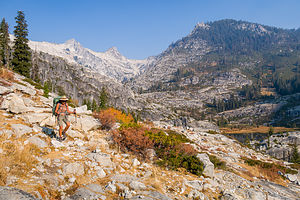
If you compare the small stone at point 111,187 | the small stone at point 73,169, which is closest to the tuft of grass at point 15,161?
the small stone at point 73,169

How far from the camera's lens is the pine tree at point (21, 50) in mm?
43069

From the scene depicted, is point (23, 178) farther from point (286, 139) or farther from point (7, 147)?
point (286, 139)

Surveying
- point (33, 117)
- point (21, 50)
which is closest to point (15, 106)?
point (33, 117)

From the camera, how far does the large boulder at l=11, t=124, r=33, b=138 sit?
30.0ft

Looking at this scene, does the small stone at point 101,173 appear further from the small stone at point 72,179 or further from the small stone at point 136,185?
the small stone at point 136,185

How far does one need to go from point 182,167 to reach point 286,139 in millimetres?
86030

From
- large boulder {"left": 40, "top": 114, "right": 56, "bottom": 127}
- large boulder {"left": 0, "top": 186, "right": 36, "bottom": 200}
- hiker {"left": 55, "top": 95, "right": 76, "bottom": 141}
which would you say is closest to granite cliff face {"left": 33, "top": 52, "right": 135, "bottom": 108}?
large boulder {"left": 40, "top": 114, "right": 56, "bottom": 127}

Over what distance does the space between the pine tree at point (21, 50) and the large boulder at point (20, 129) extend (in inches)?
1644

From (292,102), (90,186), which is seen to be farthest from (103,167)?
(292,102)

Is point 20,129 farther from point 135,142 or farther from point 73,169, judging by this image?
point 135,142

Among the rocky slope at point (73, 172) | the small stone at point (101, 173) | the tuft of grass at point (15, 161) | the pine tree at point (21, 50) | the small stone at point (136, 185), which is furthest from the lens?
the pine tree at point (21, 50)

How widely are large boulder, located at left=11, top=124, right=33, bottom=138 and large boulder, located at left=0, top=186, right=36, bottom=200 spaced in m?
5.13

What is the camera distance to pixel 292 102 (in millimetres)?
174875

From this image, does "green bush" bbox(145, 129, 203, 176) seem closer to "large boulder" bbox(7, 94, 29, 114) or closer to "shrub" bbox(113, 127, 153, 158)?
"shrub" bbox(113, 127, 153, 158)
